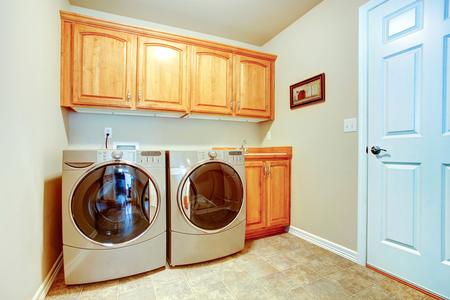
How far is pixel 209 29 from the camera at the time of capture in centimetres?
252

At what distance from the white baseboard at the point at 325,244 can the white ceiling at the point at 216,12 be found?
2.22 m

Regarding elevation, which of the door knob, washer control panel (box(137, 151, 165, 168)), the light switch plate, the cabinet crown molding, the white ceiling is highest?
the white ceiling

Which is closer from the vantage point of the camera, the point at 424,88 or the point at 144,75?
the point at 424,88

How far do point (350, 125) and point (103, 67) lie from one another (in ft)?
7.13

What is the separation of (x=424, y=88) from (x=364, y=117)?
383 mm

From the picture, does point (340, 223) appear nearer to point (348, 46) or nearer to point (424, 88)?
point (424, 88)

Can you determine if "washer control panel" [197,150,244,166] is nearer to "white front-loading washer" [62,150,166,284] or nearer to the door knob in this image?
"white front-loading washer" [62,150,166,284]

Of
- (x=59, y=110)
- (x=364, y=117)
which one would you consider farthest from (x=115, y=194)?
(x=364, y=117)

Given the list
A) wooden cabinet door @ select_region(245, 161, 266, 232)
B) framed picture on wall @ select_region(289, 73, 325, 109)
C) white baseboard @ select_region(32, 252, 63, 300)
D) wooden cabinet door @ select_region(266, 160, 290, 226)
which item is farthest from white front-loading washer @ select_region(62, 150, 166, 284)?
framed picture on wall @ select_region(289, 73, 325, 109)

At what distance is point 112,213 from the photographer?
1466 millimetres

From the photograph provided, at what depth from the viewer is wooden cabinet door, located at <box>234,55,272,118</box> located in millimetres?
2445

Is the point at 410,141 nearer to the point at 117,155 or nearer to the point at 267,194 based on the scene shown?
the point at 267,194

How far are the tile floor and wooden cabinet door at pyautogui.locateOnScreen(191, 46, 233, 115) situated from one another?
150cm

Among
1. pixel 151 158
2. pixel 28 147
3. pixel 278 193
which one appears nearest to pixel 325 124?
pixel 278 193
